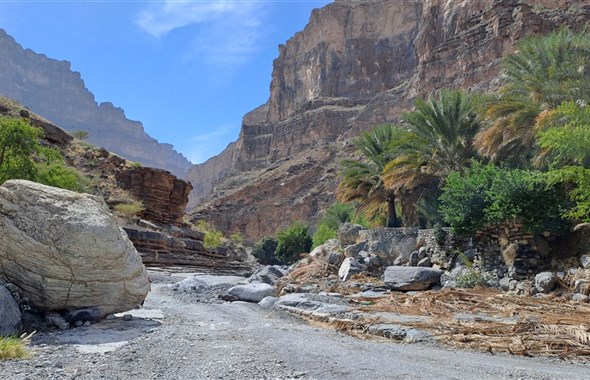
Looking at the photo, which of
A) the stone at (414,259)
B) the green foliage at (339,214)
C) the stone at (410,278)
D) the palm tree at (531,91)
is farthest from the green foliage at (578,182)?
the green foliage at (339,214)

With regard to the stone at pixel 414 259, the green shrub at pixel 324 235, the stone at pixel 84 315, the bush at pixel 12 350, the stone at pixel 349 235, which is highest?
the green shrub at pixel 324 235

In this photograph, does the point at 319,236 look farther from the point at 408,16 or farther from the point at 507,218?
the point at 408,16

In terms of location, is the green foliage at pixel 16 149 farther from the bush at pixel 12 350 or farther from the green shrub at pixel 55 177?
the bush at pixel 12 350

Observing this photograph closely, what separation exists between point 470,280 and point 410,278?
1504 mm

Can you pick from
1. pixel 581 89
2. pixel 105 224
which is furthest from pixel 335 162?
pixel 105 224

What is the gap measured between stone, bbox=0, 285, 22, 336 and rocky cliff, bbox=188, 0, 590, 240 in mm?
60515

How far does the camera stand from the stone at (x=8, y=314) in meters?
5.94

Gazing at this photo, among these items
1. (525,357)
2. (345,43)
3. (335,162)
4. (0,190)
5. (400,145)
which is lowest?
(525,357)

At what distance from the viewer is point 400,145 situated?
18.4m

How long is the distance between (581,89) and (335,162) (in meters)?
68.5

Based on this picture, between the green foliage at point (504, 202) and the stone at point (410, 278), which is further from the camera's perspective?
the stone at point (410, 278)

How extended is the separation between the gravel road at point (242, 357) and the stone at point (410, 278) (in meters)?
5.23

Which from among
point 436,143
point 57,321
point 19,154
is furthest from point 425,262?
point 19,154

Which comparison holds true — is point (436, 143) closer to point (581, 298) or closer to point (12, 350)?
point (581, 298)
